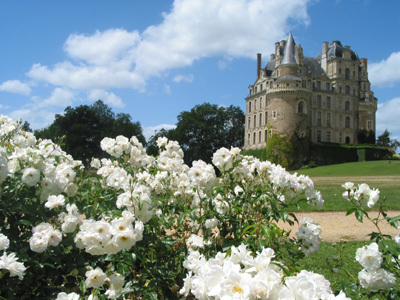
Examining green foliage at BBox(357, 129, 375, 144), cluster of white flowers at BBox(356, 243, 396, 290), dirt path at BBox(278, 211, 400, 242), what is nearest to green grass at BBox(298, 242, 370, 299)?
dirt path at BBox(278, 211, 400, 242)

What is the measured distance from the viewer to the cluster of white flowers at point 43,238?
7.13 feet

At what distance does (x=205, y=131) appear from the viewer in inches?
2231

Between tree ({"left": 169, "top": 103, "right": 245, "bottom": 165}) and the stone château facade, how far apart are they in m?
5.50

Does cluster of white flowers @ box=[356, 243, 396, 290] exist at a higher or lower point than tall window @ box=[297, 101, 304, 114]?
lower

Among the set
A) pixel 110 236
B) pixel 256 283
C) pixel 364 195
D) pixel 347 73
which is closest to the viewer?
pixel 256 283

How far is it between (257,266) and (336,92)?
2173 inches

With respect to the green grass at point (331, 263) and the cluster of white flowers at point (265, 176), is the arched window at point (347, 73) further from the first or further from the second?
the cluster of white flowers at point (265, 176)

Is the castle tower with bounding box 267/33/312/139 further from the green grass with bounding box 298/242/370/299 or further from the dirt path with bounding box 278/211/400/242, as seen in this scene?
the green grass with bounding box 298/242/370/299

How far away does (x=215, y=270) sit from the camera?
1.46 m

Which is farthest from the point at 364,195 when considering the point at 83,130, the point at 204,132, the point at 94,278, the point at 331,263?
the point at 204,132

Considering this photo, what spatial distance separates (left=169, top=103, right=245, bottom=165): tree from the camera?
55.8m

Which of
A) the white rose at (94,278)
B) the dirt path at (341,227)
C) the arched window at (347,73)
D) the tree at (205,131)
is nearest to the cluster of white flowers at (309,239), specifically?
the white rose at (94,278)

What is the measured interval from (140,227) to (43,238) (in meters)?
0.60

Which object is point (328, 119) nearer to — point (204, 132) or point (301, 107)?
point (301, 107)
